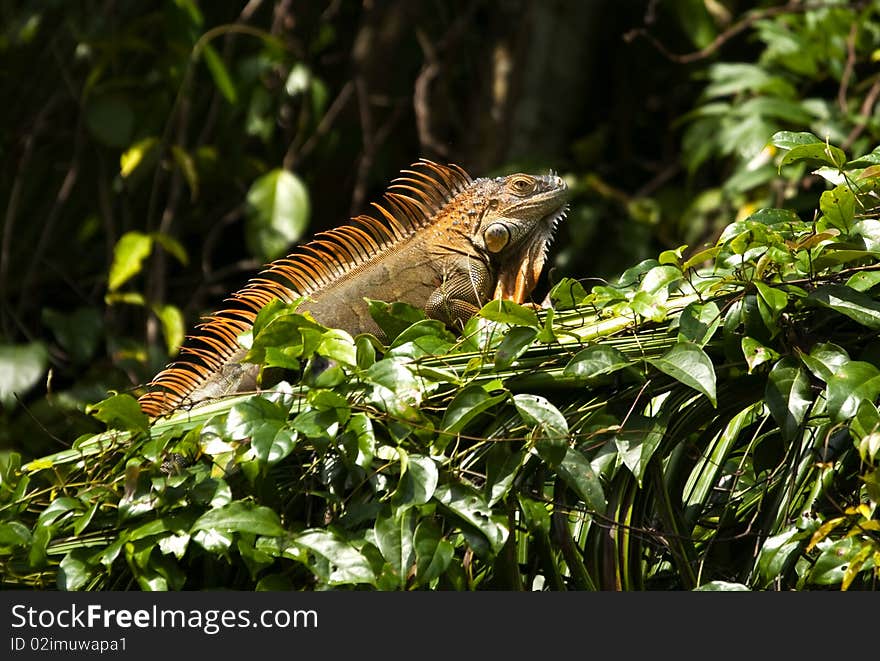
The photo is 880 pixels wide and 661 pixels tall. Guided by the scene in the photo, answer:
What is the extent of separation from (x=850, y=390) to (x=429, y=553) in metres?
0.62

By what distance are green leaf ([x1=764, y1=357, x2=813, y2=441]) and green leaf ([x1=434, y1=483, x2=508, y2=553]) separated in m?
0.42

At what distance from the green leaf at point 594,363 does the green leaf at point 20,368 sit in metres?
3.06

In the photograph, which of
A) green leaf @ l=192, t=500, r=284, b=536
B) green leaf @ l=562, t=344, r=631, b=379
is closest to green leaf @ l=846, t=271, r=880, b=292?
green leaf @ l=562, t=344, r=631, b=379

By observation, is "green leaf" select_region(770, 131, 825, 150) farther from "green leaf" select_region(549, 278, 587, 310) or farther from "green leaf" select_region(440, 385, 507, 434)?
"green leaf" select_region(440, 385, 507, 434)

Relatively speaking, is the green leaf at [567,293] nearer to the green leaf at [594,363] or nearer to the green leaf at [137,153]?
the green leaf at [594,363]

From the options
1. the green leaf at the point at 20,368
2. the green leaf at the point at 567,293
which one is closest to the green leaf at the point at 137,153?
the green leaf at the point at 20,368

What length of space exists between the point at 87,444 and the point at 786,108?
353 cm

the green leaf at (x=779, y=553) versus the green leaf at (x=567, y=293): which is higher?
the green leaf at (x=567, y=293)

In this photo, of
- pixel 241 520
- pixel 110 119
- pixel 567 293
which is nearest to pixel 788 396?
pixel 567 293

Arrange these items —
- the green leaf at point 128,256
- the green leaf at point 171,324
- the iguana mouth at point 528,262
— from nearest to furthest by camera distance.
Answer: the iguana mouth at point 528,262 → the green leaf at point 171,324 → the green leaf at point 128,256

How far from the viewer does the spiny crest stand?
2.46 metres

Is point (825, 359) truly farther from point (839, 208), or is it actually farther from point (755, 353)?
point (839, 208)

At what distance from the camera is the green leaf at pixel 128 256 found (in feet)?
15.3

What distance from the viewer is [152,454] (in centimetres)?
176
